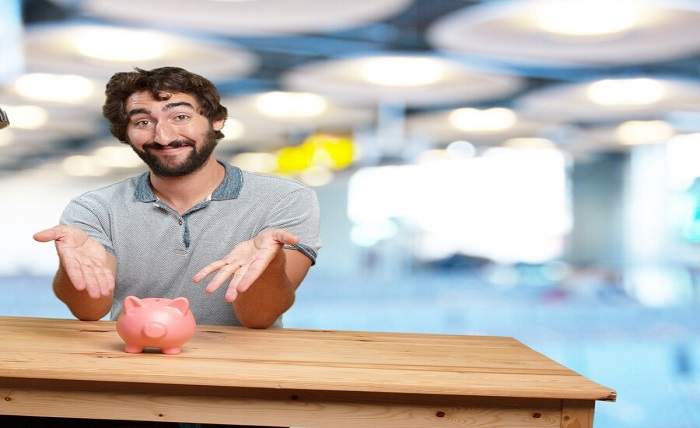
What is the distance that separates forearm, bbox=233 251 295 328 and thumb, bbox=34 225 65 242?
383 millimetres

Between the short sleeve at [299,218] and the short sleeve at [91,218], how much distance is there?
368 millimetres

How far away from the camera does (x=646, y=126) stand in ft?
25.4

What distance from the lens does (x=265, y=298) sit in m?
1.81

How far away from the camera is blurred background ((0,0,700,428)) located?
6.69 meters

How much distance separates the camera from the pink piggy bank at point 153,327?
1.43 m

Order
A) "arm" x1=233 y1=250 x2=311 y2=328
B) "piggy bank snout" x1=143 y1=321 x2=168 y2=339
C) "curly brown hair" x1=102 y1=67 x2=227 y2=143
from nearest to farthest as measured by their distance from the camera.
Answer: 1. "piggy bank snout" x1=143 y1=321 x2=168 y2=339
2. "arm" x1=233 y1=250 x2=311 y2=328
3. "curly brown hair" x1=102 y1=67 x2=227 y2=143

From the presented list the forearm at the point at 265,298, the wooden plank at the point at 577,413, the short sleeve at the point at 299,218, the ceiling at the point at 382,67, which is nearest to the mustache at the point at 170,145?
the short sleeve at the point at 299,218

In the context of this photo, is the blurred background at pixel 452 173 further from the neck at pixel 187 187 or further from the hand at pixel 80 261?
the hand at pixel 80 261

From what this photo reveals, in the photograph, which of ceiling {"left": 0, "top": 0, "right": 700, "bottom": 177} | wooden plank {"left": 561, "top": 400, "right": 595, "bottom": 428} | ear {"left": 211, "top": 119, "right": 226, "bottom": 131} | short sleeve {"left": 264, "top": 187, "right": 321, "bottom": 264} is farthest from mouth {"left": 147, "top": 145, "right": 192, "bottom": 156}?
ceiling {"left": 0, "top": 0, "right": 700, "bottom": 177}

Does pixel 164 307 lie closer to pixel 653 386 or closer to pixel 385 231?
pixel 653 386

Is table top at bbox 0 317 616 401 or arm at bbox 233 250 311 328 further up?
arm at bbox 233 250 311 328

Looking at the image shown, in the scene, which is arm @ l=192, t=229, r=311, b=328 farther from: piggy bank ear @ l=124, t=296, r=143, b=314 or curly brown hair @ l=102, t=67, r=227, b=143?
curly brown hair @ l=102, t=67, r=227, b=143

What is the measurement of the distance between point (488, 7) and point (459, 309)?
11.0ft

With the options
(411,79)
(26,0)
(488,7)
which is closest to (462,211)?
(411,79)
